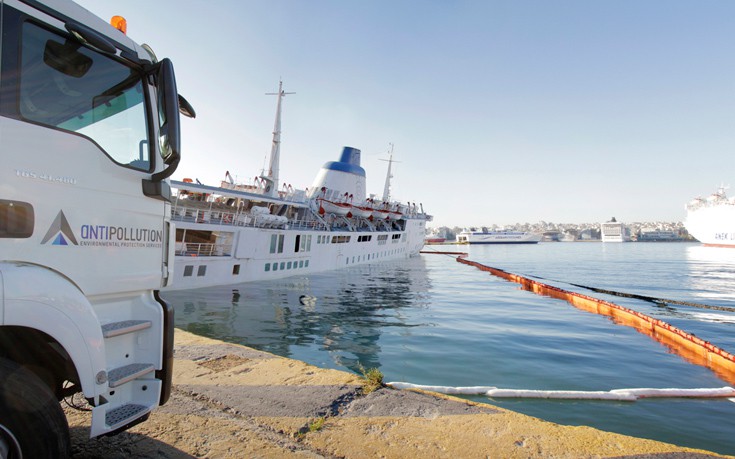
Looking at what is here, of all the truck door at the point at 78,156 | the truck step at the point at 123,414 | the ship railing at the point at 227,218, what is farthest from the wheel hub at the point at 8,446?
the ship railing at the point at 227,218

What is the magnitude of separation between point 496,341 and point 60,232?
9.69m

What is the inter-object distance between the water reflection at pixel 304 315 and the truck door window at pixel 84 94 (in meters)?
5.67

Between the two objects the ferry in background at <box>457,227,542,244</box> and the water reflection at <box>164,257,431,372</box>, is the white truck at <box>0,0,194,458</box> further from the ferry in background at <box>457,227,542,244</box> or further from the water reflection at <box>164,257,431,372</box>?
the ferry in background at <box>457,227,542,244</box>

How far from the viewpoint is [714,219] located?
85812 mm

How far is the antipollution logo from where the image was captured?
87.0 inches

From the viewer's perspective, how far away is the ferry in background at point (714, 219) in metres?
82.0

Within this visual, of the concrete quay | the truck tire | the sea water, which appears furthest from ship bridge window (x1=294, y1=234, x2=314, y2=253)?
the truck tire

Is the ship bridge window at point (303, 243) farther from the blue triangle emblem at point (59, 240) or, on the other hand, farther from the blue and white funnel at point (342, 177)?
the blue triangle emblem at point (59, 240)

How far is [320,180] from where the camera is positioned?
4191 cm

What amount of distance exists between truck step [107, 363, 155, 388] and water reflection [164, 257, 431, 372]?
4935 mm

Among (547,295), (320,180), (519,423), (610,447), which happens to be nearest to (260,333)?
(519,423)

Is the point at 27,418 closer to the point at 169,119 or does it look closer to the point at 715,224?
the point at 169,119

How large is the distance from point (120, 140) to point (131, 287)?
3.67 feet

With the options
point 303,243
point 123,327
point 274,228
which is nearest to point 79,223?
point 123,327
